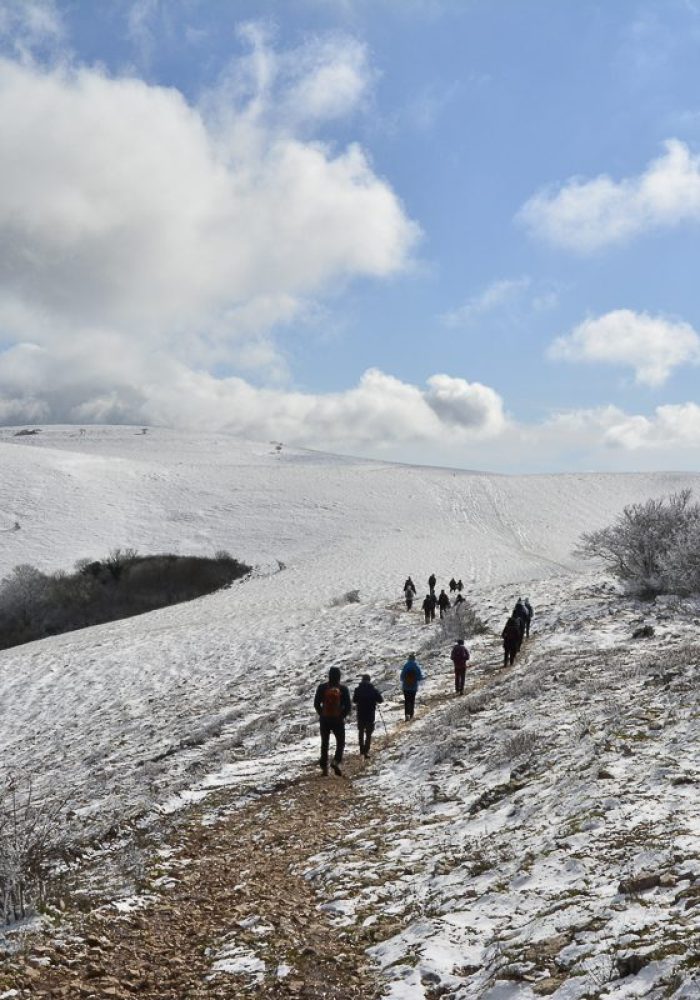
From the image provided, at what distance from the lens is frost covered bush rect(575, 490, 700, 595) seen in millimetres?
27188

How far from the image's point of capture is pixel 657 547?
94.5 ft

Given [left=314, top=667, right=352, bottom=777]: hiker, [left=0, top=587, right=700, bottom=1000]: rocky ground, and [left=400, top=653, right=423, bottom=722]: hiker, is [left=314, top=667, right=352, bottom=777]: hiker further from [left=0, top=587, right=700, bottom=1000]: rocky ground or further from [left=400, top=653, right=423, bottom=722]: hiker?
[left=400, top=653, right=423, bottom=722]: hiker

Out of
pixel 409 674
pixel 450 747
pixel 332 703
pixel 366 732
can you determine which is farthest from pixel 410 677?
pixel 332 703

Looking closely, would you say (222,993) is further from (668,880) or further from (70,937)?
(668,880)

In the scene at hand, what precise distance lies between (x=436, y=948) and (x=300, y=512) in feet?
224

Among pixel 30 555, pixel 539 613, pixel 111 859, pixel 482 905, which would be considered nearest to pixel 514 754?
pixel 482 905

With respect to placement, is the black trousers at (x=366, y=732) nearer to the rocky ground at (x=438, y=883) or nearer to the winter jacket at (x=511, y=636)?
the rocky ground at (x=438, y=883)

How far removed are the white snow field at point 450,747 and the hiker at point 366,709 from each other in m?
0.56

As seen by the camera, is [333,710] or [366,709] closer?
[333,710]

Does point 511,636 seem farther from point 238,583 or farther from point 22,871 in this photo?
point 238,583

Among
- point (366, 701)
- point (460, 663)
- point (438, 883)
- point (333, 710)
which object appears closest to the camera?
point (438, 883)

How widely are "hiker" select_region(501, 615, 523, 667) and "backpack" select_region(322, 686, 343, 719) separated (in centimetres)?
888

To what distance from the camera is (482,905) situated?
21.3 ft

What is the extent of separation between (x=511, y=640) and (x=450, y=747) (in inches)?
335
